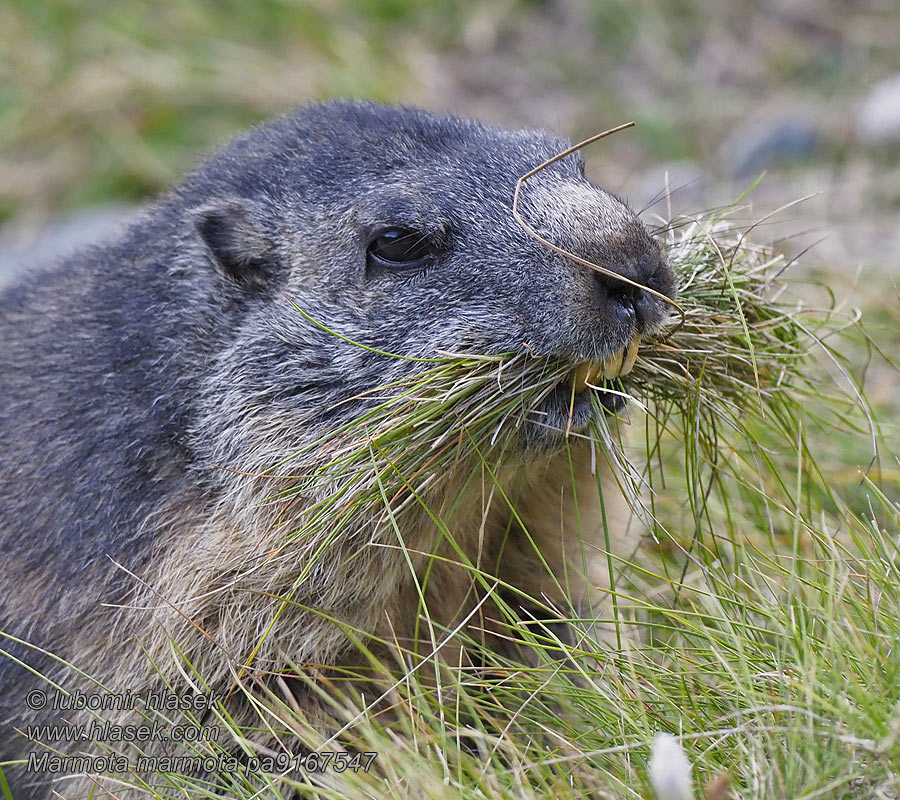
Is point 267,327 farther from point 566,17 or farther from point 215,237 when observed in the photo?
point 566,17

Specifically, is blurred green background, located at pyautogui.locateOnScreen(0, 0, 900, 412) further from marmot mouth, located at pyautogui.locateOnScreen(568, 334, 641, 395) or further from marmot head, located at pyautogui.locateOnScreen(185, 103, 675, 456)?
marmot mouth, located at pyautogui.locateOnScreen(568, 334, 641, 395)

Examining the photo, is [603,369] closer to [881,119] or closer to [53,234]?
[881,119]

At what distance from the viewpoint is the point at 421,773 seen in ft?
10.6

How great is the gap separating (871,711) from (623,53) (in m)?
8.95

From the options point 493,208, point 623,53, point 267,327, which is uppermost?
point 623,53

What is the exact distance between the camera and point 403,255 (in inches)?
163

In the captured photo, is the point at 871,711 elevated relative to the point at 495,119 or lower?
lower

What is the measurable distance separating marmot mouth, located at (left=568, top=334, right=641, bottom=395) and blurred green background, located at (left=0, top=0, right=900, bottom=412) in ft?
17.5

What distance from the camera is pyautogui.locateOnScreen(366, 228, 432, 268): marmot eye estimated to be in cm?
410

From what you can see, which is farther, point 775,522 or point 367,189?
point 775,522

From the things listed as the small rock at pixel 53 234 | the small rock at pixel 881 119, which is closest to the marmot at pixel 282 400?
the small rock at pixel 53 234

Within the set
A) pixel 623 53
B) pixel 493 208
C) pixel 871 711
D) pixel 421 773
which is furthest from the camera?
pixel 623 53

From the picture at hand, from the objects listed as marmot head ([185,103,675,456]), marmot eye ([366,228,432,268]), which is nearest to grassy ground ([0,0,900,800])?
marmot head ([185,103,675,456])

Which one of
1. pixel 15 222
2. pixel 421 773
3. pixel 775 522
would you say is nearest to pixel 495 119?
pixel 15 222
